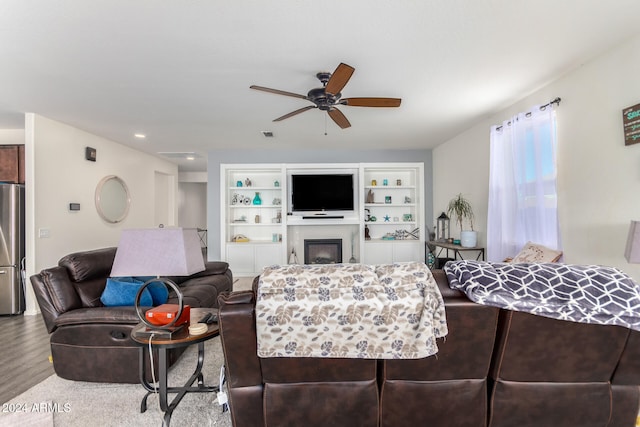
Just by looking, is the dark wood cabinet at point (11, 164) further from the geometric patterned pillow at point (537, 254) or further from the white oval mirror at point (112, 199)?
the geometric patterned pillow at point (537, 254)

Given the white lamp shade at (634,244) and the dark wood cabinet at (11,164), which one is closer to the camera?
the white lamp shade at (634,244)

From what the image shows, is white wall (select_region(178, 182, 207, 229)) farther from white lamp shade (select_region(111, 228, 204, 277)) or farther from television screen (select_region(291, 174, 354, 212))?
white lamp shade (select_region(111, 228, 204, 277))

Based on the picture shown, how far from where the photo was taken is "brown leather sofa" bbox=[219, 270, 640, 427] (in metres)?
1.35

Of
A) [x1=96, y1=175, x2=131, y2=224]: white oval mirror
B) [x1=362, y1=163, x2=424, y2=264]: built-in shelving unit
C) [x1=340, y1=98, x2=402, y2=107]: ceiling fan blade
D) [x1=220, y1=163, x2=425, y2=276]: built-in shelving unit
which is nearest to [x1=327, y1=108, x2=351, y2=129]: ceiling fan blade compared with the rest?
[x1=340, y1=98, x2=402, y2=107]: ceiling fan blade

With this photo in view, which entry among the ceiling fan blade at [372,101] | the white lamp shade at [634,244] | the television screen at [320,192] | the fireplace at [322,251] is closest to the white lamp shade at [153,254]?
the ceiling fan blade at [372,101]

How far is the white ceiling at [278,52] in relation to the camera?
1.85m

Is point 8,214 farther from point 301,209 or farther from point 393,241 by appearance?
point 393,241

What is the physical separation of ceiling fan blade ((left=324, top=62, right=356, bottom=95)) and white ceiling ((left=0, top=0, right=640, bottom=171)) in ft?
0.82

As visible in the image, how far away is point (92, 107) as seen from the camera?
3.51 m

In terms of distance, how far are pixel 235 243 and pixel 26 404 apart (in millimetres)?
4069

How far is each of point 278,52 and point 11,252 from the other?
165 inches

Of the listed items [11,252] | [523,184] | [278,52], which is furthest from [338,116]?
[11,252]

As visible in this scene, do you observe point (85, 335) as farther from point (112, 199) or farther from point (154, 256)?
point (112, 199)

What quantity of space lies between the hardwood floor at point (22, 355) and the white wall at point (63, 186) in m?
0.47
